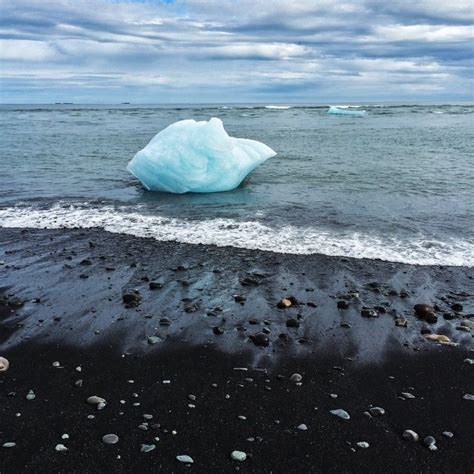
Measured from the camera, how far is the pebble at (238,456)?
4.02 m

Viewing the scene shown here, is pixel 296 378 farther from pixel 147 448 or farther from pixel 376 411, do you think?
pixel 147 448

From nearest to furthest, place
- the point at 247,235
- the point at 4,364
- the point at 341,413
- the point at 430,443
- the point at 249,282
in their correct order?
the point at 430,443, the point at 341,413, the point at 4,364, the point at 249,282, the point at 247,235

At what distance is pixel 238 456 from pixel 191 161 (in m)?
12.1

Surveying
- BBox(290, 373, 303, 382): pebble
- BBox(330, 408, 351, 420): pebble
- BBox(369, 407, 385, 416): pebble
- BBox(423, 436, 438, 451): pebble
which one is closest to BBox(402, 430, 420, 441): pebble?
BBox(423, 436, 438, 451): pebble

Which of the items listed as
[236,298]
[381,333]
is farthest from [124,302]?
[381,333]

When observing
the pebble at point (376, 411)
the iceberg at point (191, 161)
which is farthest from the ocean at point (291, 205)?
the pebble at point (376, 411)

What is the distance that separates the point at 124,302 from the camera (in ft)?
23.3

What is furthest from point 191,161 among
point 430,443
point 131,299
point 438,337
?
point 430,443

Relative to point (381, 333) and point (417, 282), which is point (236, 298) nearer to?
point (381, 333)

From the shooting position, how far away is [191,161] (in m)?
15.2

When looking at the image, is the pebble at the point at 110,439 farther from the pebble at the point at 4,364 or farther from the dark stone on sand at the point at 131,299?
the dark stone on sand at the point at 131,299

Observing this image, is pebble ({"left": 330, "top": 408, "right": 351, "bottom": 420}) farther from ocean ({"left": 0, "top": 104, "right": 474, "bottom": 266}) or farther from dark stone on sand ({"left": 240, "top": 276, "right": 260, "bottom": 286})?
ocean ({"left": 0, "top": 104, "right": 474, "bottom": 266})

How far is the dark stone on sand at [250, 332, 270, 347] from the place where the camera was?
19.5 ft

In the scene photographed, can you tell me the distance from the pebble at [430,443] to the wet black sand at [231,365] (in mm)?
49
